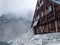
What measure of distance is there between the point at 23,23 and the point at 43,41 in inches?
2335

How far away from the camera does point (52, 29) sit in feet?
59.2

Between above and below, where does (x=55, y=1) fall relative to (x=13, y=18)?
below

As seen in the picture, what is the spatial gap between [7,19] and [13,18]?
487 centimetres

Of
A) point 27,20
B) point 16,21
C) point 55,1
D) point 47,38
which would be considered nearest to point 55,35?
point 47,38

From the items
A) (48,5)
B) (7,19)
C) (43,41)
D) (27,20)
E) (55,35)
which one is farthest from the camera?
(7,19)

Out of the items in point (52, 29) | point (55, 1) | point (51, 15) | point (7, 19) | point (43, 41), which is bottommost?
point (43, 41)

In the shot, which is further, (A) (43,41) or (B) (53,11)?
(B) (53,11)

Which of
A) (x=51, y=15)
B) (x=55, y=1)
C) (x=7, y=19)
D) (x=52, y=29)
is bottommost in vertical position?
(x=52, y=29)

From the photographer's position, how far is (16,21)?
241 ft

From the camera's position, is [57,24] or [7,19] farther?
[7,19]

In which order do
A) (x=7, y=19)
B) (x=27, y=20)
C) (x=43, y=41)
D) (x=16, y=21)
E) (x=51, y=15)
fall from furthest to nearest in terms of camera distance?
(x=7, y=19) → (x=16, y=21) → (x=27, y=20) → (x=51, y=15) → (x=43, y=41)

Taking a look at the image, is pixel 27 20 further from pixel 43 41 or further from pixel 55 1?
pixel 43 41

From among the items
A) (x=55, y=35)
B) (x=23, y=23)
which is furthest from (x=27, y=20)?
(x=55, y=35)

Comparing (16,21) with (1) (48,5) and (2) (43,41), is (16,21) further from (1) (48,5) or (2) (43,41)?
(2) (43,41)
